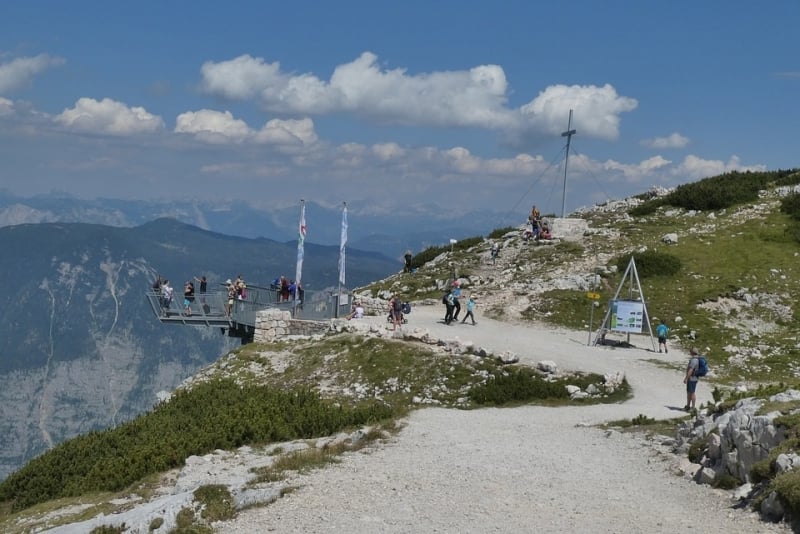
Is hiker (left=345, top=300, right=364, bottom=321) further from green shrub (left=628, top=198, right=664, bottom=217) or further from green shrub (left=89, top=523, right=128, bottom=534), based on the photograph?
green shrub (left=628, top=198, right=664, bottom=217)

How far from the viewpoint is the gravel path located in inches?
515

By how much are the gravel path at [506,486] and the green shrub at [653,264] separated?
20.1 metres

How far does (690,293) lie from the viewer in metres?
39.5

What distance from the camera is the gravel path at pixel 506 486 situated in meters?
13.1

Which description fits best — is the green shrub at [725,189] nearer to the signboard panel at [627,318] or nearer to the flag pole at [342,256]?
the signboard panel at [627,318]

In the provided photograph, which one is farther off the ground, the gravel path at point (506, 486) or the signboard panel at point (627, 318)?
the signboard panel at point (627, 318)

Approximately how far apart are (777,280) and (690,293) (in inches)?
211

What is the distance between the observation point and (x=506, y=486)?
15.2m

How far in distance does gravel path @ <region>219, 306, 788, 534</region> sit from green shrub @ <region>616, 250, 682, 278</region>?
20140mm

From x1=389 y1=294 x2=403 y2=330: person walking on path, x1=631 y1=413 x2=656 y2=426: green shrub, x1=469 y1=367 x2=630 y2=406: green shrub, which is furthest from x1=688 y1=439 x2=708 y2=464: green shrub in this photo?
x1=389 y1=294 x2=403 y2=330: person walking on path

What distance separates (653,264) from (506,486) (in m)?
30.7

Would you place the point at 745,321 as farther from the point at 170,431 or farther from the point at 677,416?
the point at 170,431

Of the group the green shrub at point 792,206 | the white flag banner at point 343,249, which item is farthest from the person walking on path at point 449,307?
the green shrub at point 792,206

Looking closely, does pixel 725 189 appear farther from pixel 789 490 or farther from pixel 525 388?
pixel 789 490
